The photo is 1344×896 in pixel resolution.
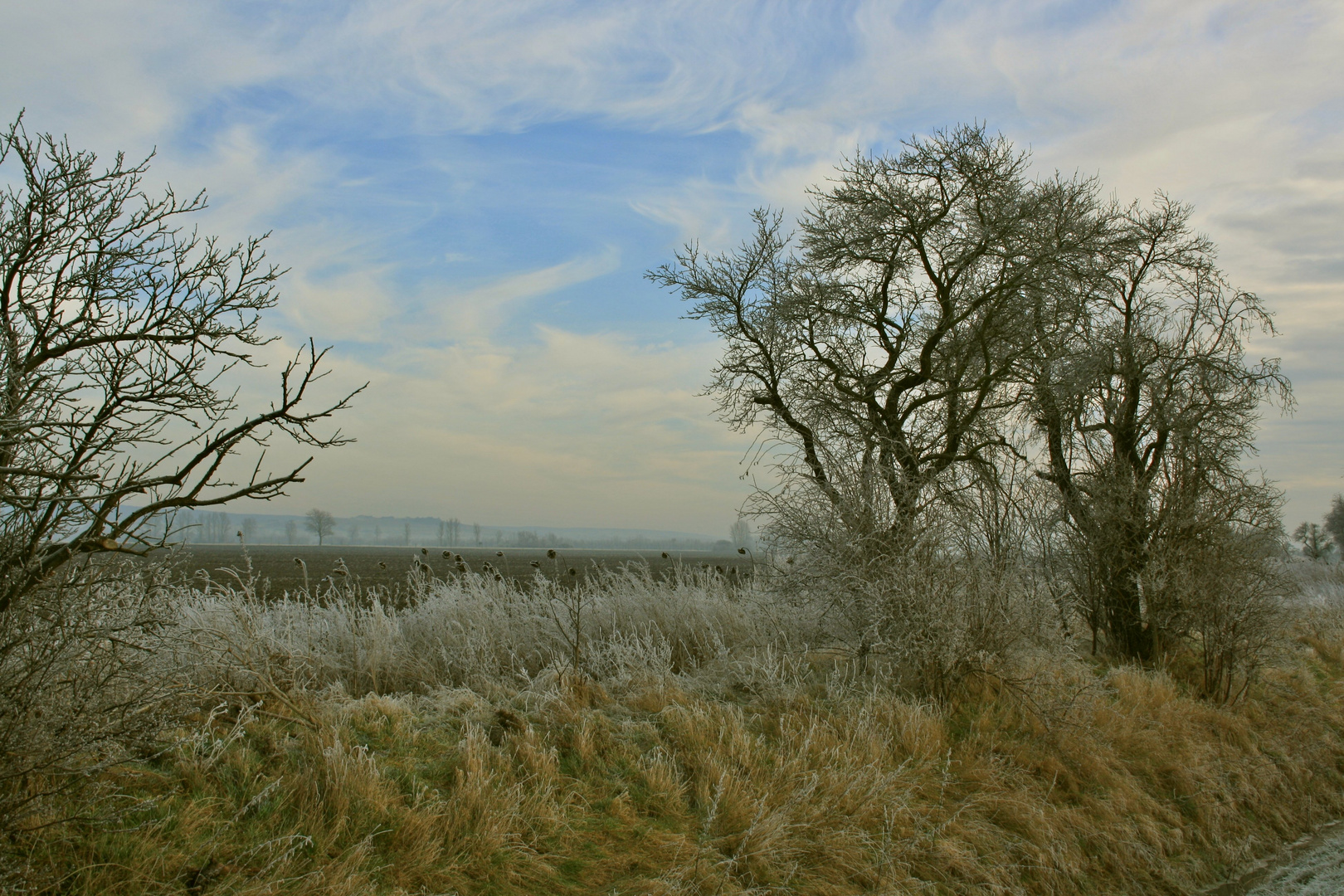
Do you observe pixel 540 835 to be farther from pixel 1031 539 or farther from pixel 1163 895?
pixel 1031 539

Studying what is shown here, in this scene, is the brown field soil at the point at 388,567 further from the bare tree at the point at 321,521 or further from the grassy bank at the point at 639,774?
the bare tree at the point at 321,521

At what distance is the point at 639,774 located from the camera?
5.72 metres

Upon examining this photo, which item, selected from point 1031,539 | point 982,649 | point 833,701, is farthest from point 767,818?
point 1031,539

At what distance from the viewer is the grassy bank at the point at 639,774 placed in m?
4.20

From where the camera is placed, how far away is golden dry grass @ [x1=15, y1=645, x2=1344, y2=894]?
4082mm

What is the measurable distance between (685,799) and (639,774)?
Answer: 396mm

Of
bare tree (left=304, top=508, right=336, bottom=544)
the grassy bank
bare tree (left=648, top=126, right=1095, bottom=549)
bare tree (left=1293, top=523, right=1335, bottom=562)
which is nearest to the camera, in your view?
the grassy bank

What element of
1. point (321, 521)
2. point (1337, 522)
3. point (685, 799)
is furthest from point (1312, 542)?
point (321, 521)

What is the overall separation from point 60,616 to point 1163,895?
8.13m

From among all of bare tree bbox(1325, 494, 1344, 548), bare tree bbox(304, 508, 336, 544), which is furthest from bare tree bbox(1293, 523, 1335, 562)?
bare tree bbox(304, 508, 336, 544)

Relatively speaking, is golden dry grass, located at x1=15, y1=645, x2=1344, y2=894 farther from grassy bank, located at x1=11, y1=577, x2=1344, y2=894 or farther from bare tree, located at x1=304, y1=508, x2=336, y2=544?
bare tree, located at x1=304, y1=508, x2=336, y2=544

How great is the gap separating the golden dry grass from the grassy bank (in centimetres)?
2

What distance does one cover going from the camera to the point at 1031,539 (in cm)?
1087

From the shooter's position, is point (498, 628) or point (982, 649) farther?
point (498, 628)
